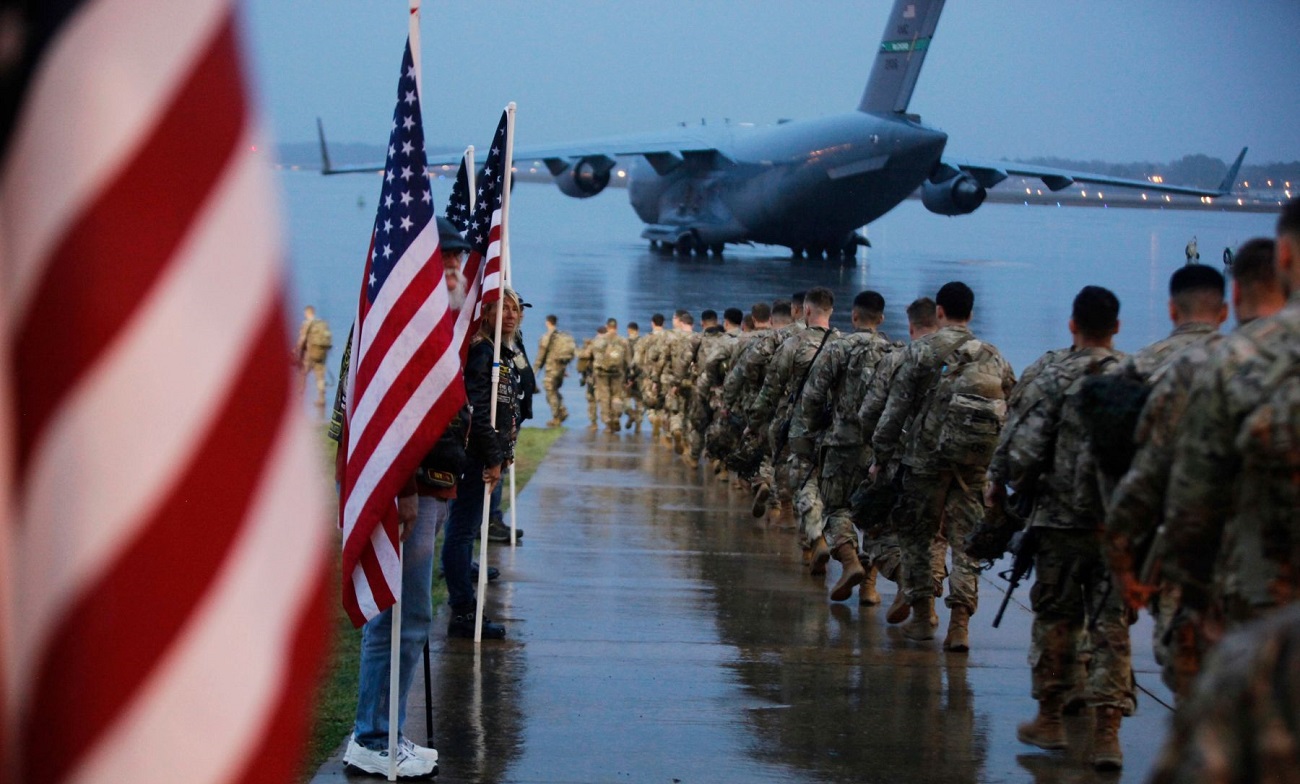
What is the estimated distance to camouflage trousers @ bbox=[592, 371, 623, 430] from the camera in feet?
84.8

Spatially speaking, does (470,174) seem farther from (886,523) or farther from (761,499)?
(761,499)

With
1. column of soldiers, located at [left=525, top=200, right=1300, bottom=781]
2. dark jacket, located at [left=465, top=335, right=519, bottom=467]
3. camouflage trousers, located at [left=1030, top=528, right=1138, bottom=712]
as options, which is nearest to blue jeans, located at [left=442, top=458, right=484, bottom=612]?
dark jacket, located at [left=465, top=335, right=519, bottom=467]

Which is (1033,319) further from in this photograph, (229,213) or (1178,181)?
(229,213)

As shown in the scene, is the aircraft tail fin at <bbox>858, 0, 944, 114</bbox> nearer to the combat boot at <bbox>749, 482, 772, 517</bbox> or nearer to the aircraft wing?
the aircraft wing

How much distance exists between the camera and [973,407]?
8742mm

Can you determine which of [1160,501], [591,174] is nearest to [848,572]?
Result: [1160,501]

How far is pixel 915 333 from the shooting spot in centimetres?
970

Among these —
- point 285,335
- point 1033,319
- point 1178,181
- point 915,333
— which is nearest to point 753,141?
point 1033,319

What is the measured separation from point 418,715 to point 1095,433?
11.5 feet

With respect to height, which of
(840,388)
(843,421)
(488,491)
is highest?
(840,388)

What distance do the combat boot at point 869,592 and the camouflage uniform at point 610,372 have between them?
15194 mm

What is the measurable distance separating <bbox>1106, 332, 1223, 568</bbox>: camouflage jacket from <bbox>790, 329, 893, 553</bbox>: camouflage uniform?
5.51 m

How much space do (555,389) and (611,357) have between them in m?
2.28

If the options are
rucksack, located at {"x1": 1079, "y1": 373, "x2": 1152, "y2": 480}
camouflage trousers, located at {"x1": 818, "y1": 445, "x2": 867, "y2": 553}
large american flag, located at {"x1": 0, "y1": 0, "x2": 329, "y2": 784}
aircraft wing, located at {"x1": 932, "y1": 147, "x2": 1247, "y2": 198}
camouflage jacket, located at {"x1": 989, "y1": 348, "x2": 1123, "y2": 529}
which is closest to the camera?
large american flag, located at {"x1": 0, "y1": 0, "x2": 329, "y2": 784}
